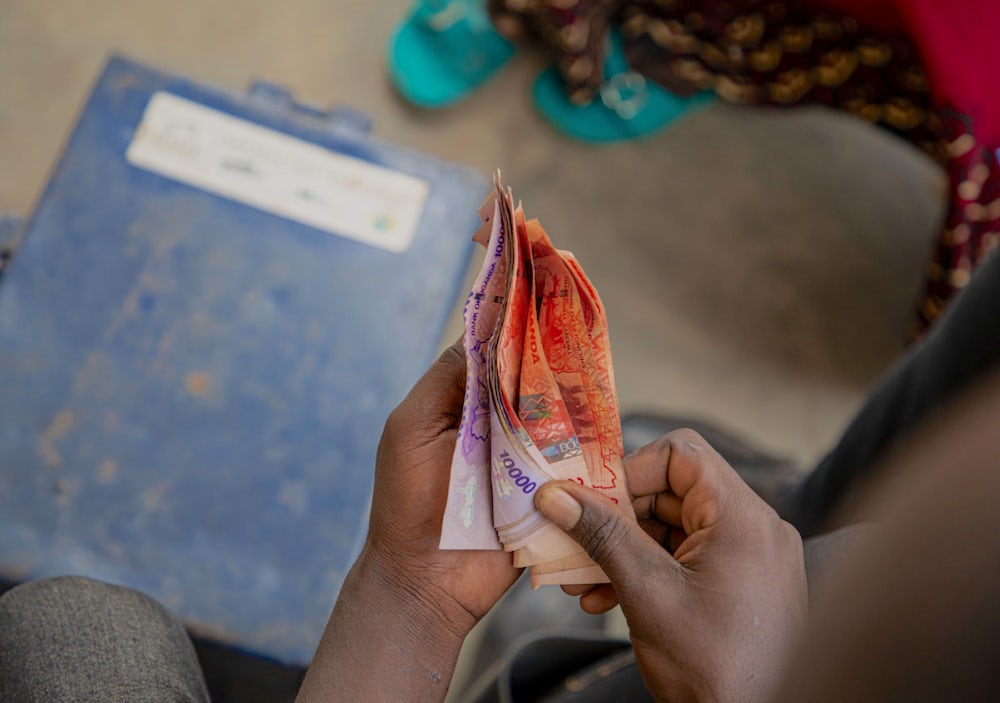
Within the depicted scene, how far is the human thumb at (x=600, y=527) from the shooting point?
453mm

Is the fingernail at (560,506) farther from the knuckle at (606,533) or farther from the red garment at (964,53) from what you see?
the red garment at (964,53)

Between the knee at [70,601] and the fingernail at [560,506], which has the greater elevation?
the fingernail at [560,506]

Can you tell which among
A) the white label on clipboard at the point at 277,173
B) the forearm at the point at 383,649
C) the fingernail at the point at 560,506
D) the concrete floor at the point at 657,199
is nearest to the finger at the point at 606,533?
the fingernail at the point at 560,506

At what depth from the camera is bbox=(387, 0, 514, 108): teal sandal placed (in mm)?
1323

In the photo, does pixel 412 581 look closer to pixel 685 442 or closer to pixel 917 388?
Result: pixel 685 442

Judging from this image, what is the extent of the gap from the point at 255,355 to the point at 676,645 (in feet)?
1.66

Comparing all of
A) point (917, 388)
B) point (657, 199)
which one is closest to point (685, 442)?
point (917, 388)

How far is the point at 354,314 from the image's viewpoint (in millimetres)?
826

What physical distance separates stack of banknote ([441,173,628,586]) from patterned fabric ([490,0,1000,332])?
0.82 m

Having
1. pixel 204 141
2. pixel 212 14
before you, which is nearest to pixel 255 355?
pixel 204 141

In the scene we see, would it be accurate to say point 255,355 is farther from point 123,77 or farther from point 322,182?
point 123,77

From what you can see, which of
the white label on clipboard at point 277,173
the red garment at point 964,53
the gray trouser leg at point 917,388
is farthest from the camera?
the red garment at point 964,53

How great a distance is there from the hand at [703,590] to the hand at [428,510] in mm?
71

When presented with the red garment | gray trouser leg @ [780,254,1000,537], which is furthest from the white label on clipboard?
the red garment
